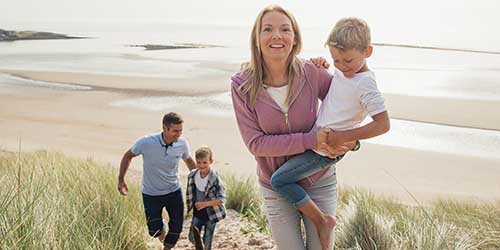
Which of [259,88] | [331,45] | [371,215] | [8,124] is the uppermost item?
[331,45]

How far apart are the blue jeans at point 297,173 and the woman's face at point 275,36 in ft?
1.81

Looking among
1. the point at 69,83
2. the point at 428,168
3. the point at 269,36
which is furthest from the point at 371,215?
the point at 69,83

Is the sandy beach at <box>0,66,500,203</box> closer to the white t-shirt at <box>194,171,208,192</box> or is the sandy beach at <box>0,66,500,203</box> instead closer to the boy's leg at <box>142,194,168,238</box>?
the boy's leg at <box>142,194,168,238</box>

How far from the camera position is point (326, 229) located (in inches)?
130

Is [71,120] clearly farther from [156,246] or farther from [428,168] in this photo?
[156,246]

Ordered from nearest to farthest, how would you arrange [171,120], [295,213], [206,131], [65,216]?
1. [295,213]
2. [65,216]
3. [171,120]
4. [206,131]

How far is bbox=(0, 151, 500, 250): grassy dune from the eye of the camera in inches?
140

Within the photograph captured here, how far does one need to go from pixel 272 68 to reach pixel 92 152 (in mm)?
10099

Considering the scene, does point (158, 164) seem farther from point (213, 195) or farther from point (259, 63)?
point (259, 63)

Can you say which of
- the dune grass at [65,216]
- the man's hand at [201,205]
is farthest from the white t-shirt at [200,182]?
the dune grass at [65,216]

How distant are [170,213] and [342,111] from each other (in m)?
2.62

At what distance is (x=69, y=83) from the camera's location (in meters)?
25.9

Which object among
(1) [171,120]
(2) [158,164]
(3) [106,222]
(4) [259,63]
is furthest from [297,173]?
(2) [158,164]

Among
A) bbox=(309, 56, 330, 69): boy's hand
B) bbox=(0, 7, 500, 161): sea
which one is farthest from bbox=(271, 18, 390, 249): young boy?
bbox=(0, 7, 500, 161): sea
